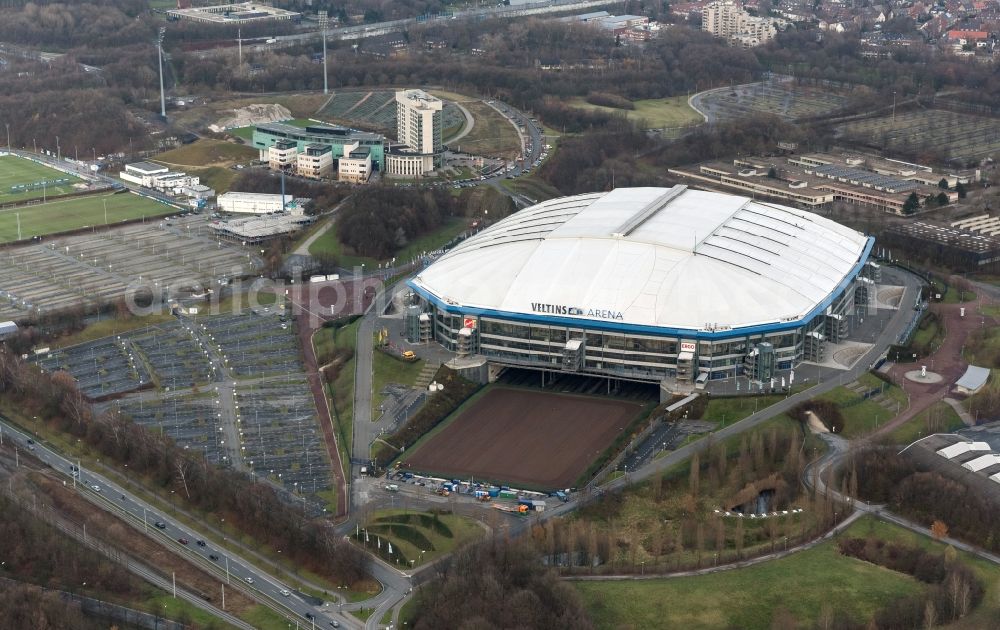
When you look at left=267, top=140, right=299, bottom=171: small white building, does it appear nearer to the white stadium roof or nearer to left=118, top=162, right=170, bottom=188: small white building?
left=118, top=162, right=170, bottom=188: small white building

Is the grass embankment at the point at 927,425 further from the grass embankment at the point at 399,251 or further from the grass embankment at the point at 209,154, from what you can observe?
the grass embankment at the point at 209,154

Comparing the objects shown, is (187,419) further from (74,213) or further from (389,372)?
(74,213)

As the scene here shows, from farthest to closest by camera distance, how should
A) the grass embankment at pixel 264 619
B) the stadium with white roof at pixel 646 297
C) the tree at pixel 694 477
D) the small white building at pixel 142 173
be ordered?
the small white building at pixel 142 173 → the stadium with white roof at pixel 646 297 → the tree at pixel 694 477 → the grass embankment at pixel 264 619

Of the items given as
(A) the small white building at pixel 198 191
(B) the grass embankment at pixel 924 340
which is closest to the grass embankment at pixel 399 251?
(A) the small white building at pixel 198 191

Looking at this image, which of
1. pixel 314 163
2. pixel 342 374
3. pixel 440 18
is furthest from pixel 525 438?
pixel 440 18

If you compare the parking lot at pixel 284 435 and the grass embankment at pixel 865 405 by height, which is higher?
the grass embankment at pixel 865 405

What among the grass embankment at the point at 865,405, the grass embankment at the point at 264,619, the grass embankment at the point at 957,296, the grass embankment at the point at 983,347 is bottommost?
the grass embankment at the point at 264,619
